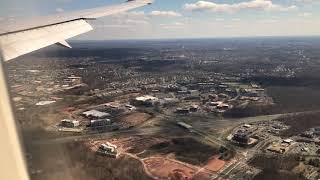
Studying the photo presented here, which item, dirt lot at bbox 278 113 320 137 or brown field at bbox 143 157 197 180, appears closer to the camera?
brown field at bbox 143 157 197 180

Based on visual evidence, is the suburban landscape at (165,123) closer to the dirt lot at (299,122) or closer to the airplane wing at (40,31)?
the dirt lot at (299,122)

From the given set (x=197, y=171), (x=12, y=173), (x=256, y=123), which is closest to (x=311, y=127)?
(x=256, y=123)

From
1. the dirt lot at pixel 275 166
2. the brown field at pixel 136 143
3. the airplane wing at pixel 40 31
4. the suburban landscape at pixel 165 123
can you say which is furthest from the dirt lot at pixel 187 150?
the airplane wing at pixel 40 31

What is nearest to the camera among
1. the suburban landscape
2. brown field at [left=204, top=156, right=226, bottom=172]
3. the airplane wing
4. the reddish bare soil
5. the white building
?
the airplane wing

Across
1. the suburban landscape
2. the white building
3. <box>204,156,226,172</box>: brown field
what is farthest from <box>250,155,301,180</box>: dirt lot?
the white building

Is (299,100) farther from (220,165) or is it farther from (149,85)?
(220,165)

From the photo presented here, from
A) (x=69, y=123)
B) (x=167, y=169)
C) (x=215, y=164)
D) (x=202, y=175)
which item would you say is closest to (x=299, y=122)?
(x=215, y=164)

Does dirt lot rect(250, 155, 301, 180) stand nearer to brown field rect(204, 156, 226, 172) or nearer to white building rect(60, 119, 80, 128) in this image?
brown field rect(204, 156, 226, 172)
